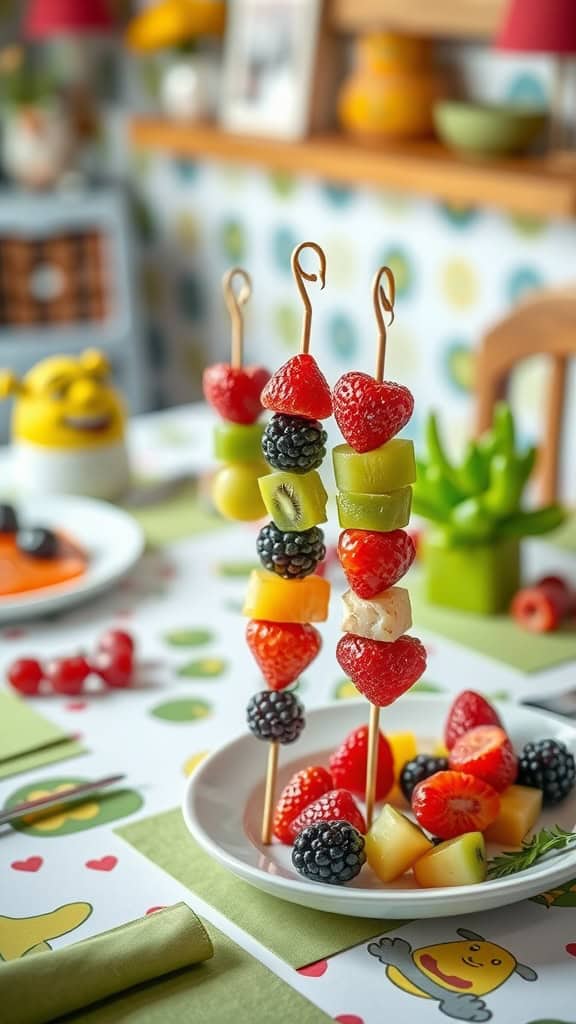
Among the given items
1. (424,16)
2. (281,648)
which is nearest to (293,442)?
(281,648)

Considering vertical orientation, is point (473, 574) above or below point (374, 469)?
below

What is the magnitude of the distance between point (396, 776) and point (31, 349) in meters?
2.48

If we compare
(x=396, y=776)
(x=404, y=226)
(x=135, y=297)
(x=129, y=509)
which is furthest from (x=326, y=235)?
(x=396, y=776)

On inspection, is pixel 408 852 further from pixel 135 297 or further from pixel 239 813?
pixel 135 297

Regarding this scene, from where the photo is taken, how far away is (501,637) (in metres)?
1.42

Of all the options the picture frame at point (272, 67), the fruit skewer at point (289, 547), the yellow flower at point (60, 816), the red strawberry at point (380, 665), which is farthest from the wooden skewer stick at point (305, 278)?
the picture frame at point (272, 67)

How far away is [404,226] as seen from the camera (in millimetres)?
2836

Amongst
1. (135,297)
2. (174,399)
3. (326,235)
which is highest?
(326,235)

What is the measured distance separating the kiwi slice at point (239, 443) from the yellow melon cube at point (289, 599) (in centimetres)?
16

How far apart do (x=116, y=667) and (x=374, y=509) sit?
1.56 ft

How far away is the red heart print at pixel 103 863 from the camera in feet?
3.30

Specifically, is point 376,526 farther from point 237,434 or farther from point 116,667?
point 116,667

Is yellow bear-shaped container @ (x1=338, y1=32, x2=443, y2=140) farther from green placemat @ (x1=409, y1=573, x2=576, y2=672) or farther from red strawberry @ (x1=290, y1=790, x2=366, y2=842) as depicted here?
red strawberry @ (x1=290, y1=790, x2=366, y2=842)

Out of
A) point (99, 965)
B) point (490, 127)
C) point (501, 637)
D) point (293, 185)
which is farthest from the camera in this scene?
point (293, 185)
